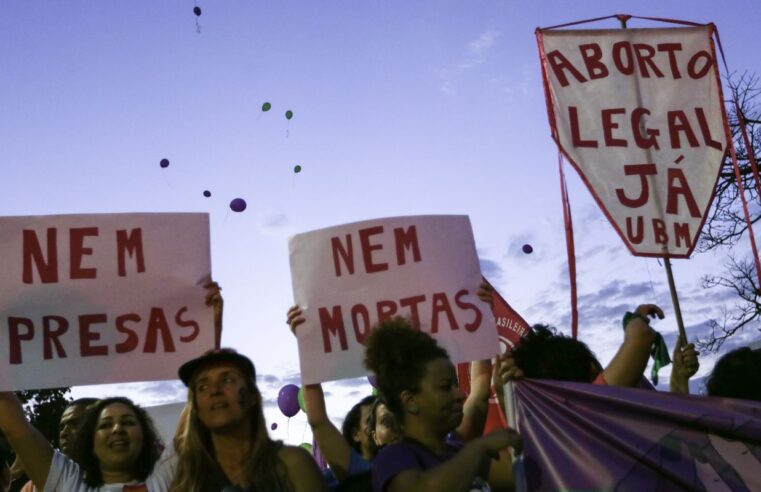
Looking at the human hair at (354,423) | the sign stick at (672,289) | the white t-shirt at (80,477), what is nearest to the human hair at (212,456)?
the white t-shirt at (80,477)

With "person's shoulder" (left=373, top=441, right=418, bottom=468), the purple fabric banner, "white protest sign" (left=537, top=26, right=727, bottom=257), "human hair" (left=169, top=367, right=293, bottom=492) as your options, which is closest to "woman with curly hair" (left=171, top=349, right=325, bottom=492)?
"human hair" (left=169, top=367, right=293, bottom=492)

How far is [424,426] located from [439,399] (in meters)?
0.10

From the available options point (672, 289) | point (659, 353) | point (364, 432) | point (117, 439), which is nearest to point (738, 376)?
point (659, 353)

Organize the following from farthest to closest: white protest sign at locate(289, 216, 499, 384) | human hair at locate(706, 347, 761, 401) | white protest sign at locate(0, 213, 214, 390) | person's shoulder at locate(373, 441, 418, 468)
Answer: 1. white protest sign at locate(289, 216, 499, 384)
2. white protest sign at locate(0, 213, 214, 390)
3. human hair at locate(706, 347, 761, 401)
4. person's shoulder at locate(373, 441, 418, 468)

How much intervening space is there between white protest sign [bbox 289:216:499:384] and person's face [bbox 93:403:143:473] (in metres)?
0.75

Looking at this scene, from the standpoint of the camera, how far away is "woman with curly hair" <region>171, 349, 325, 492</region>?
3189mm

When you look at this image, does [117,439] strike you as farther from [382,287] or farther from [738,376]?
[738,376]

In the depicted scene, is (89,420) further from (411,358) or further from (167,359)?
(411,358)

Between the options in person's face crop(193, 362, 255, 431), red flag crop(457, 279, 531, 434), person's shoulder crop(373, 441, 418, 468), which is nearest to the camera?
person's shoulder crop(373, 441, 418, 468)

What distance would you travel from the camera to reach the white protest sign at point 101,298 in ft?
13.3

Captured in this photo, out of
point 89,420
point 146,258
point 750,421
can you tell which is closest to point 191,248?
point 146,258

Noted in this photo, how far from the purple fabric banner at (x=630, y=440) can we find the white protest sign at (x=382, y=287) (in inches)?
39.2

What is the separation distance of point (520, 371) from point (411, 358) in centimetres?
41

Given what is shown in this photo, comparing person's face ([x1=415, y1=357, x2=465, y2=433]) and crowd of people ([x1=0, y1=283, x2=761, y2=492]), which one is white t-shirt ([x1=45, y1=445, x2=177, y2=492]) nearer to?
crowd of people ([x1=0, y1=283, x2=761, y2=492])
